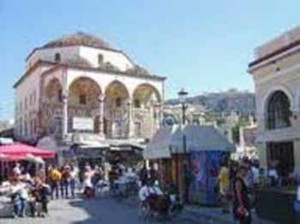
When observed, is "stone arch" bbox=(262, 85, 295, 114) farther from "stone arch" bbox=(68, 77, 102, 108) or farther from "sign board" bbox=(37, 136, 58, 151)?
"stone arch" bbox=(68, 77, 102, 108)

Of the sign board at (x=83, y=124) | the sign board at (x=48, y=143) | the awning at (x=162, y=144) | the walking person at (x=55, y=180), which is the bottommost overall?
the walking person at (x=55, y=180)

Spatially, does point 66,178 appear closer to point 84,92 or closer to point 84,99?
point 84,99

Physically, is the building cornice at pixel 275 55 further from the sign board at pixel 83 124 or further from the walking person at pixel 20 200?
the sign board at pixel 83 124

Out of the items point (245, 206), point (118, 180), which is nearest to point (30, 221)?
point (245, 206)

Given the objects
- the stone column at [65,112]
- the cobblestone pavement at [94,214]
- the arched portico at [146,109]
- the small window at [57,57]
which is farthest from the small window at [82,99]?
the cobblestone pavement at [94,214]

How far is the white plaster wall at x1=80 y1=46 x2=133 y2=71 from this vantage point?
48.5m

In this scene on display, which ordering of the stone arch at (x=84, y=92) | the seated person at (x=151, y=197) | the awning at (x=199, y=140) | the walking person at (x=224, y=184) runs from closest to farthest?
1. the seated person at (x=151, y=197)
2. the walking person at (x=224, y=184)
3. the awning at (x=199, y=140)
4. the stone arch at (x=84, y=92)

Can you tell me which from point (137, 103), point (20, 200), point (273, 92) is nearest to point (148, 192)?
point (20, 200)

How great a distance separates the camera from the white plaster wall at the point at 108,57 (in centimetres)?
4853

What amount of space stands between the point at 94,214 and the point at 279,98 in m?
9.59

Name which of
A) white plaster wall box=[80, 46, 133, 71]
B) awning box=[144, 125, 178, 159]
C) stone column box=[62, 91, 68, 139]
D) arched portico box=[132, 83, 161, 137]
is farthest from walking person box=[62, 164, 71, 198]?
arched portico box=[132, 83, 161, 137]

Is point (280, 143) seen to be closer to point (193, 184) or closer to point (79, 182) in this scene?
point (193, 184)

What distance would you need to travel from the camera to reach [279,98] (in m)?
25.7

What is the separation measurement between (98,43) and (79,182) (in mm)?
18871
